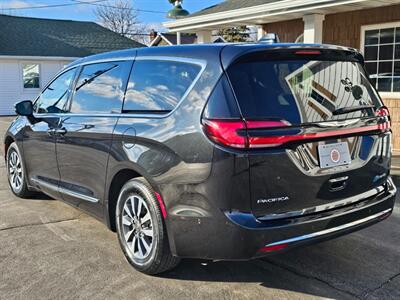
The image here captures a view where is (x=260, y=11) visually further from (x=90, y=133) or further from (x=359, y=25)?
(x=90, y=133)

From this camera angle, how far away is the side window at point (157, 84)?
3438mm

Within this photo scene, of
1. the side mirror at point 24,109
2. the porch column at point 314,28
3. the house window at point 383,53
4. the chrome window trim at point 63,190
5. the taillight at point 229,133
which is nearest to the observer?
the taillight at point 229,133

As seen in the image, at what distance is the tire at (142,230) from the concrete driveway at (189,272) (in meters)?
0.13

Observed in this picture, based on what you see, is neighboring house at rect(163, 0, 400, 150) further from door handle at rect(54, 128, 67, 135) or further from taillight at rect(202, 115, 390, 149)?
taillight at rect(202, 115, 390, 149)

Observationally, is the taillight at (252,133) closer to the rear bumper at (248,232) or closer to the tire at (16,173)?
the rear bumper at (248,232)

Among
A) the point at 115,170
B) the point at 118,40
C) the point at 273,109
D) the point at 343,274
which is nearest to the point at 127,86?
the point at 115,170

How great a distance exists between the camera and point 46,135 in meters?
5.09

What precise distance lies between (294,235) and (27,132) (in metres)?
3.73

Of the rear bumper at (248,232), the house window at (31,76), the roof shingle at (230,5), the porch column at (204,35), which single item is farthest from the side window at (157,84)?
the house window at (31,76)

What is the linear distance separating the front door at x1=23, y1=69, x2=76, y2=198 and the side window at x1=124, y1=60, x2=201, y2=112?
124 cm

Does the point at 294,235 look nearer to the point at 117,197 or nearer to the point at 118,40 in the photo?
the point at 117,197

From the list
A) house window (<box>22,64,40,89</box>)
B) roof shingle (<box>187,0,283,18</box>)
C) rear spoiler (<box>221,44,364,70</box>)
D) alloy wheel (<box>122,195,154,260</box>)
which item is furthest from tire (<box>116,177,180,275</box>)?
house window (<box>22,64,40,89</box>)

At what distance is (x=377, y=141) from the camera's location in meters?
3.66

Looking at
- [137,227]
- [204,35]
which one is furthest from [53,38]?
[137,227]
